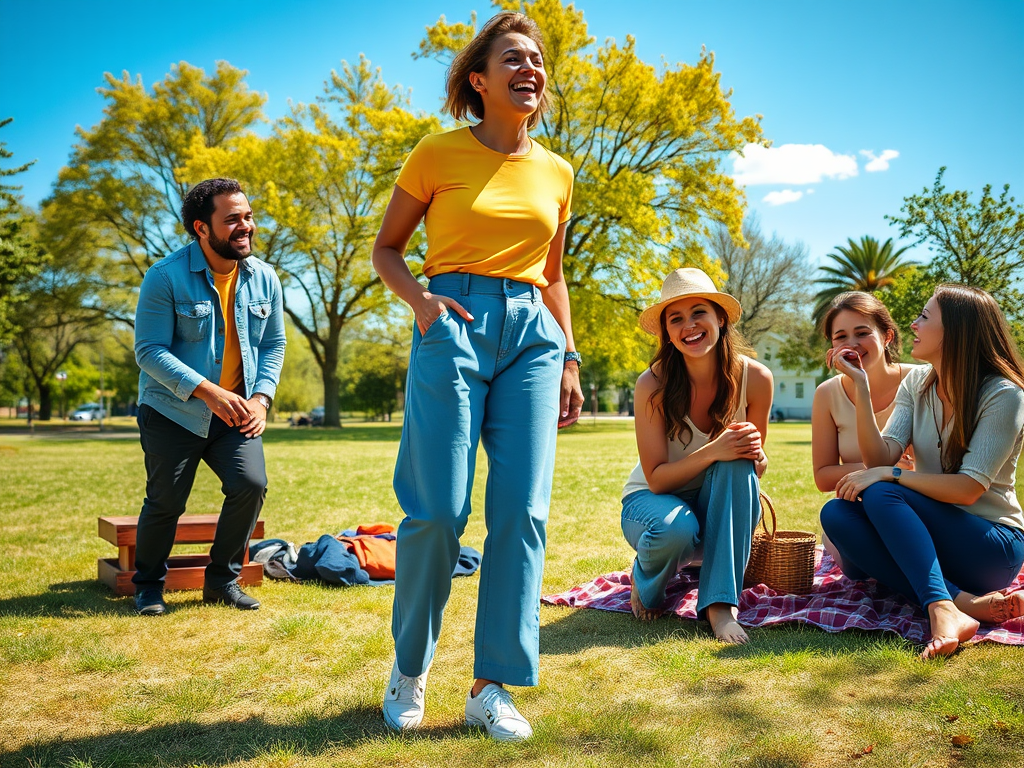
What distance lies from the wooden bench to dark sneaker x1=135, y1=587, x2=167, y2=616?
1.05 ft

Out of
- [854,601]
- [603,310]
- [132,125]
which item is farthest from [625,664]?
[132,125]

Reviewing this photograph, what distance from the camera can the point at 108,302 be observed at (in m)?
31.4

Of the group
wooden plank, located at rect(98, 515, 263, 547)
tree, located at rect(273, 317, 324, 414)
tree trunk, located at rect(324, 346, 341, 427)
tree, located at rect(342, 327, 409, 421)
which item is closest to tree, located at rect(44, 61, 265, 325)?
tree trunk, located at rect(324, 346, 341, 427)

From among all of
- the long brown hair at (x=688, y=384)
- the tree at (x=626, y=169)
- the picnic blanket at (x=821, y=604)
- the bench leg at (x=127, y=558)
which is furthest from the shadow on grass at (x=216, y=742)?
the tree at (x=626, y=169)

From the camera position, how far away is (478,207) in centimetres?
261

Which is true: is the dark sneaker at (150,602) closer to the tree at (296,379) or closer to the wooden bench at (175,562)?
the wooden bench at (175,562)

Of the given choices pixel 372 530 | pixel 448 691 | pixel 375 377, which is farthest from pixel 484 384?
pixel 375 377

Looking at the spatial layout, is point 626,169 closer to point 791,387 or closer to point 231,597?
point 231,597

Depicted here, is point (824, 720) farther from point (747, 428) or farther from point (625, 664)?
point (747, 428)

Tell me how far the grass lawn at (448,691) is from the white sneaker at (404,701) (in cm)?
7

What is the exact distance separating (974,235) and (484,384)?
19.5 meters

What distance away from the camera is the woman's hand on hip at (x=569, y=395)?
2926mm

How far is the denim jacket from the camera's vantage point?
4.18 m

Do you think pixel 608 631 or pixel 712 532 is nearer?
pixel 712 532
